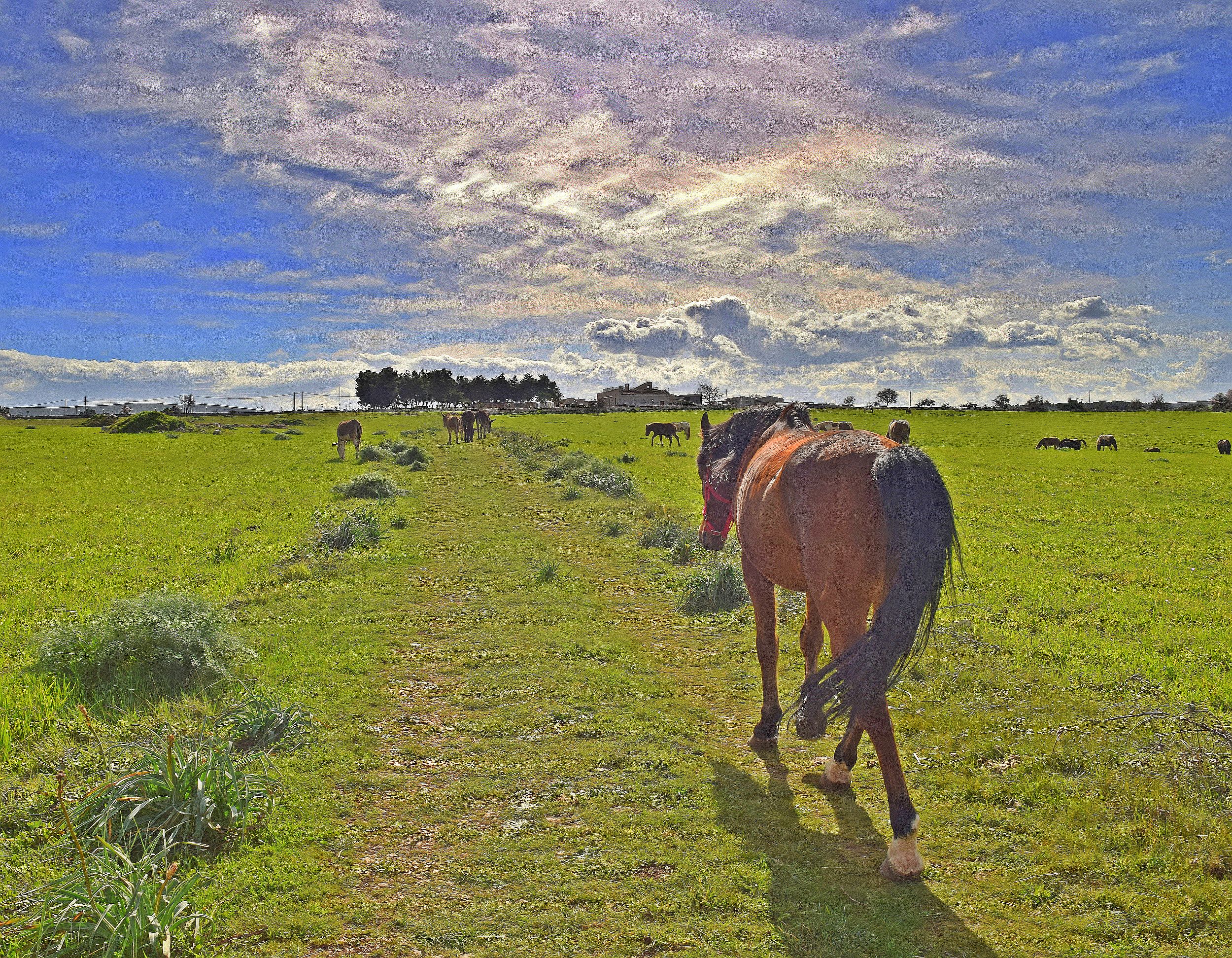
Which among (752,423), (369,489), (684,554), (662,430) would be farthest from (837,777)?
(662,430)

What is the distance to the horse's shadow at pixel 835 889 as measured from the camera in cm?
361

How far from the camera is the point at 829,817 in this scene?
16.1 ft

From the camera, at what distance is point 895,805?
14.0 feet

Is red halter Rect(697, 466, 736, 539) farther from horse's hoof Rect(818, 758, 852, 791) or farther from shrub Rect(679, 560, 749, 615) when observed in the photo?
horse's hoof Rect(818, 758, 852, 791)

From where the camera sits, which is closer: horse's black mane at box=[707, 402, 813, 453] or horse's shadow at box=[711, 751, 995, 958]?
horse's shadow at box=[711, 751, 995, 958]

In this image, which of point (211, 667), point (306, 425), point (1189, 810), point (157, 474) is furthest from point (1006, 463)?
point (306, 425)

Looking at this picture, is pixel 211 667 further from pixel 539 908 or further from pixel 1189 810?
pixel 1189 810

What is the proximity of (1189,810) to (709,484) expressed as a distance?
15.8 ft

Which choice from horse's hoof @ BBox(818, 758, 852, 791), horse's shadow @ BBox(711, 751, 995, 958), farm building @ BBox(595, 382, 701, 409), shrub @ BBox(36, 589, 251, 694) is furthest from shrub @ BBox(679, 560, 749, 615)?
farm building @ BBox(595, 382, 701, 409)

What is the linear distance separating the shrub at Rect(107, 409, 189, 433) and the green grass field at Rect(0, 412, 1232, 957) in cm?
6294

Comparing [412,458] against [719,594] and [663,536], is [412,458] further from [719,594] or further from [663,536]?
[719,594]

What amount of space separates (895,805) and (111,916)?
4593 millimetres

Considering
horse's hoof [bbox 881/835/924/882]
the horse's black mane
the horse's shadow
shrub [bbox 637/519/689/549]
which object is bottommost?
the horse's shadow

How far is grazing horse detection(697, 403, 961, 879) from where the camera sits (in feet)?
13.9
